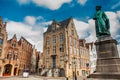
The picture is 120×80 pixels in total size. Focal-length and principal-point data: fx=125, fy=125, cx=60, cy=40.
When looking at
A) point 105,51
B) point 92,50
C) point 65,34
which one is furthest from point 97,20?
point 92,50

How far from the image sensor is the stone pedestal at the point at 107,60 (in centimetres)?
852

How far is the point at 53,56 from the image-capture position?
3506 centimetres

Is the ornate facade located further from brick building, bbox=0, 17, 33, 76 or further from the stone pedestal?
the stone pedestal

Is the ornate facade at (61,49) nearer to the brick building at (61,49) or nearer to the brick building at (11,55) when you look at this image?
the brick building at (61,49)

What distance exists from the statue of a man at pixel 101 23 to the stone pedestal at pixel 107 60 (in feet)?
2.17

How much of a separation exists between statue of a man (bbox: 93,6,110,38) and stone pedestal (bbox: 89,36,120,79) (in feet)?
2.17

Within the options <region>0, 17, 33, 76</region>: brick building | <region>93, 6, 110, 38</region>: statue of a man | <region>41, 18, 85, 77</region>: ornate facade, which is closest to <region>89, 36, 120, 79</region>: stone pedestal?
<region>93, 6, 110, 38</region>: statue of a man

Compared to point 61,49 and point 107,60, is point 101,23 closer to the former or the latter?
point 107,60

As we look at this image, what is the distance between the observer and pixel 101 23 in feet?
35.2

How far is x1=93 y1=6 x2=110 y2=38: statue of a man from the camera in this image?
1052 cm

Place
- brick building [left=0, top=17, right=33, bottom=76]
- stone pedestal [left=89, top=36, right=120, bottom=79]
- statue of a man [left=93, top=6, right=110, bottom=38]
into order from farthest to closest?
brick building [left=0, top=17, right=33, bottom=76], statue of a man [left=93, top=6, right=110, bottom=38], stone pedestal [left=89, top=36, right=120, bottom=79]

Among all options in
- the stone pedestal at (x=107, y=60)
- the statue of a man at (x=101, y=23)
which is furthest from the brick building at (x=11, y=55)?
the stone pedestal at (x=107, y=60)

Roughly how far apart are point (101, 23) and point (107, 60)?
130 inches

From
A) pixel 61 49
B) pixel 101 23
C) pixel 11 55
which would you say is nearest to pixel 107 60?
pixel 101 23
